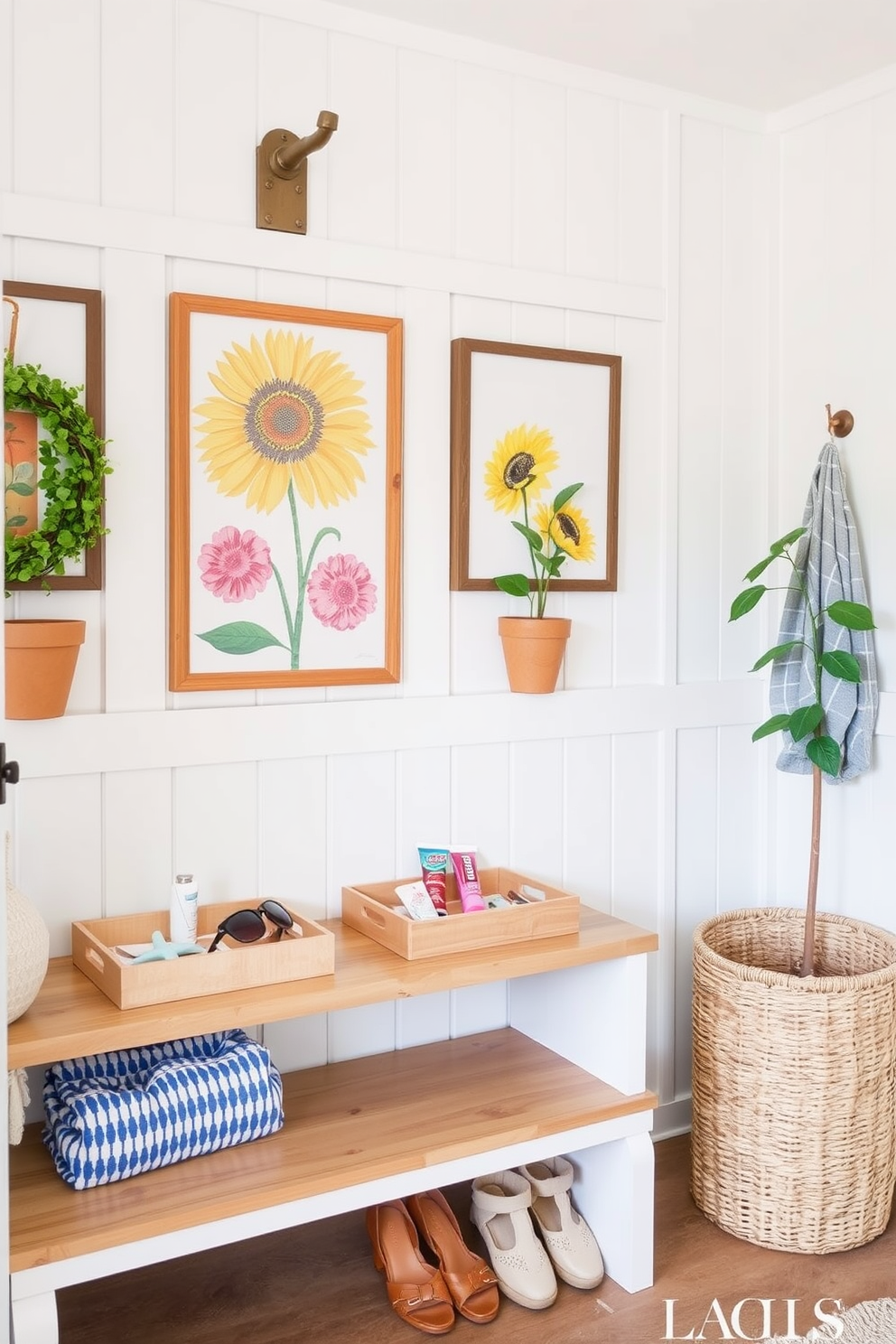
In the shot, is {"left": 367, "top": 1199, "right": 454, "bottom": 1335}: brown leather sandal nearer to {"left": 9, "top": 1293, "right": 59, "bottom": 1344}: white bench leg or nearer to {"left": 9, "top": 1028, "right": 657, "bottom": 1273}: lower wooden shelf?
{"left": 9, "top": 1028, "right": 657, "bottom": 1273}: lower wooden shelf

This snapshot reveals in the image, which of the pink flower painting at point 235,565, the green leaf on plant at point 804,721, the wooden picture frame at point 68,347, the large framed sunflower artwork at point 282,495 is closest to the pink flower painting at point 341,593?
the large framed sunflower artwork at point 282,495

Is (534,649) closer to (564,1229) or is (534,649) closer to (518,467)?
(518,467)

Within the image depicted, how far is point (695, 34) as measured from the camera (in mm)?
2258

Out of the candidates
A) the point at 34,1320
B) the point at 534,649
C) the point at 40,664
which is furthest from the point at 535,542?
the point at 34,1320

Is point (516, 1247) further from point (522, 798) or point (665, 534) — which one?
point (665, 534)

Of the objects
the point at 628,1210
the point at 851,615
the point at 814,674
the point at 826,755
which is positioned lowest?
the point at 628,1210

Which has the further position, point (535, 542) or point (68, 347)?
point (535, 542)

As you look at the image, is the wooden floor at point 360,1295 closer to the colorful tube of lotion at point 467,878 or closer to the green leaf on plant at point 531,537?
the colorful tube of lotion at point 467,878

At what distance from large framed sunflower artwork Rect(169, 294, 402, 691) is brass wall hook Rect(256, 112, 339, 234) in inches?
5.9

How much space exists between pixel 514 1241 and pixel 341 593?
1.21 m

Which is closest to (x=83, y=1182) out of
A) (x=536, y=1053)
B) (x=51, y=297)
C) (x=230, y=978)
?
(x=230, y=978)

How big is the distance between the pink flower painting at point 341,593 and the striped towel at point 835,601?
0.94 m

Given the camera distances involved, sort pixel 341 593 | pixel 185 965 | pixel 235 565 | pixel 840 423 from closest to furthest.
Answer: pixel 185 965 → pixel 235 565 → pixel 341 593 → pixel 840 423

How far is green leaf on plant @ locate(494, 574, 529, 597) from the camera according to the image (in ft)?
7.48
